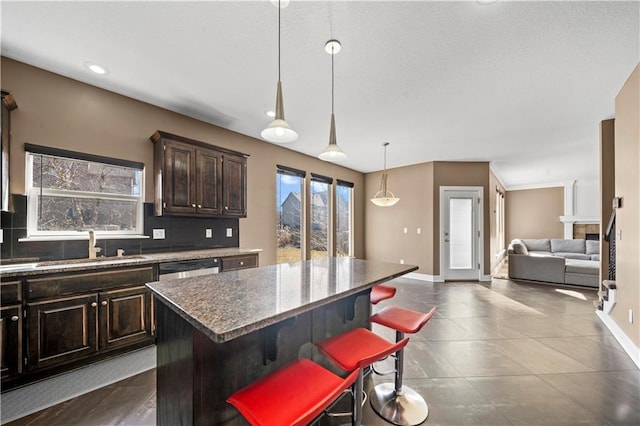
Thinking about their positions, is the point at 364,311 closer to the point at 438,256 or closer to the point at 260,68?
the point at 260,68

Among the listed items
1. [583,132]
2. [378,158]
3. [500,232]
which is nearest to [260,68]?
[378,158]

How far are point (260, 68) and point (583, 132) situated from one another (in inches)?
196

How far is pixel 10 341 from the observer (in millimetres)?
1937

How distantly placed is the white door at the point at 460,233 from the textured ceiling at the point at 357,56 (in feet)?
7.62

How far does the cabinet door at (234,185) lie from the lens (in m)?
3.59

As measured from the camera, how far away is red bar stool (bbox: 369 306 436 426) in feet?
5.68

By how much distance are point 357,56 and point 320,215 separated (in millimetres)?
3904

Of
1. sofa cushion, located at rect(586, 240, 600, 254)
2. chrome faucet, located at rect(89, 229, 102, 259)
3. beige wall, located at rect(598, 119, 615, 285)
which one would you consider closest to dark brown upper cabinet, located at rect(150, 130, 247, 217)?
chrome faucet, located at rect(89, 229, 102, 259)

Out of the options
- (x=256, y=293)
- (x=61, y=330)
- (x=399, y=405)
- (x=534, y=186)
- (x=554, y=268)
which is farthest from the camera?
(x=534, y=186)

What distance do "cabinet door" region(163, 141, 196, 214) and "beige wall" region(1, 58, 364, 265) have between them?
0.32m

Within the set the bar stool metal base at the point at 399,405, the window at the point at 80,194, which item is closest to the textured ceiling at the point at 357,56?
the window at the point at 80,194

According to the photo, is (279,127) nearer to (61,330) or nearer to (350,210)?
(61,330)

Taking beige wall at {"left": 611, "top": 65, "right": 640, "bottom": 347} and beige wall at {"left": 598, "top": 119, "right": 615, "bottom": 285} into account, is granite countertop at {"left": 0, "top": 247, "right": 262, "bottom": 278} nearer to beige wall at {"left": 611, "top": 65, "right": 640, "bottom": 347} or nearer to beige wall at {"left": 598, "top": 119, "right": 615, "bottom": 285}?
beige wall at {"left": 611, "top": 65, "right": 640, "bottom": 347}

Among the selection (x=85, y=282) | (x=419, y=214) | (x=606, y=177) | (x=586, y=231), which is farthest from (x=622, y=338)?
(x=586, y=231)
